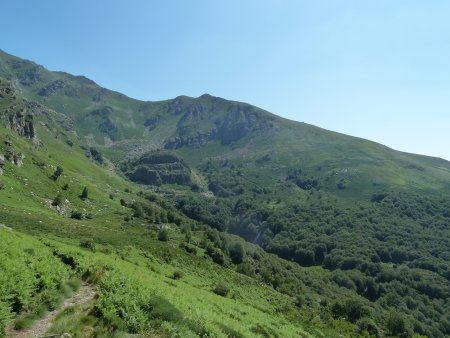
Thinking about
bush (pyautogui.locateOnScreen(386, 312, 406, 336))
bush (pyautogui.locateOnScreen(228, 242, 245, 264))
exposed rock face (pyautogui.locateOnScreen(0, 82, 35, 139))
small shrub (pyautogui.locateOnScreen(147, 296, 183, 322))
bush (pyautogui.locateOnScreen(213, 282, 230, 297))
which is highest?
exposed rock face (pyautogui.locateOnScreen(0, 82, 35, 139))

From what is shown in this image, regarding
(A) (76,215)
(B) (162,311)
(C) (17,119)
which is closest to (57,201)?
(A) (76,215)

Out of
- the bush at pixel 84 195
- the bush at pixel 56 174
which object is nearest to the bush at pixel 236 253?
the bush at pixel 84 195

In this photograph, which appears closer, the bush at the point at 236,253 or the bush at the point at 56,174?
the bush at the point at 236,253

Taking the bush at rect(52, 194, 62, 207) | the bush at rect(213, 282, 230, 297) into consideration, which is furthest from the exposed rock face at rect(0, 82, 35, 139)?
the bush at rect(213, 282, 230, 297)

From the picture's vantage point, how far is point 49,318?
17.3 m

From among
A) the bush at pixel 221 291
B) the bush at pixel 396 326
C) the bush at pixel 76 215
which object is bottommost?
the bush at pixel 396 326

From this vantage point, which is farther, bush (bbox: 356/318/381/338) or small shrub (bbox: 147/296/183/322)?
bush (bbox: 356/318/381/338)

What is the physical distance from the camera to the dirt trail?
15297 millimetres

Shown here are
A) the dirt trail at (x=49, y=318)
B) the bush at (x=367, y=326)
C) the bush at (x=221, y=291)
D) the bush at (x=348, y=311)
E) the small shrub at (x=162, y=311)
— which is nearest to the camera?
the dirt trail at (x=49, y=318)

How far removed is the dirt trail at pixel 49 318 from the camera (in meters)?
15.3

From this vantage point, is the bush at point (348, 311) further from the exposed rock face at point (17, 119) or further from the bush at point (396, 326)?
the exposed rock face at point (17, 119)

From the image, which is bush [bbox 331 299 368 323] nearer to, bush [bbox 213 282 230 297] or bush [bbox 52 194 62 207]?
bush [bbox 213 282 230 297]

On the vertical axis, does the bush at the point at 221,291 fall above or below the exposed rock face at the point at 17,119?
below

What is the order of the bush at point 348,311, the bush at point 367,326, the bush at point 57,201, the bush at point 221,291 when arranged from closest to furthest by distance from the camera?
1. the bush at point 221,291
2. the bush at point 367,326
3. the bush at point 348,311
4. the bush at point 57,201
